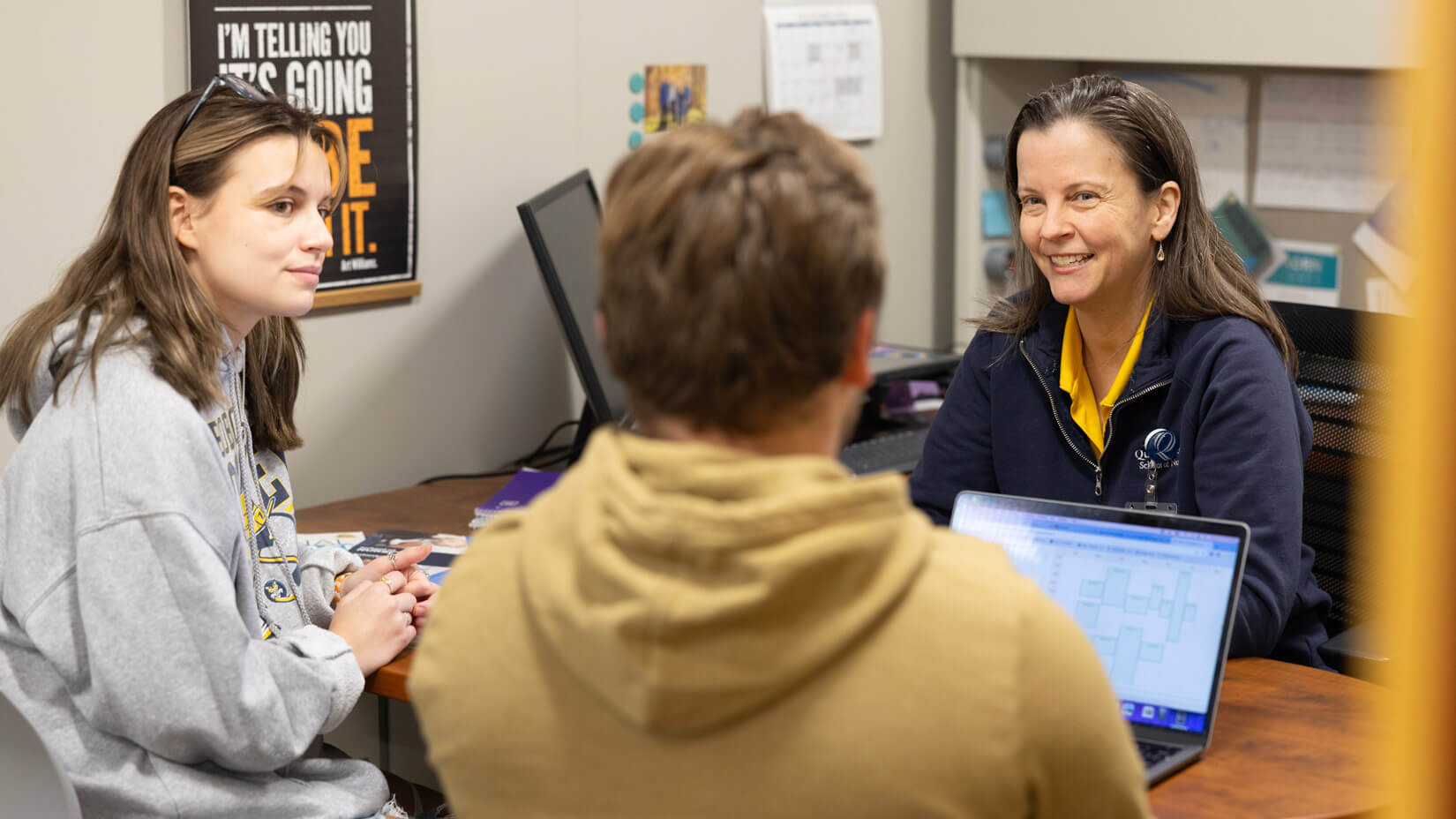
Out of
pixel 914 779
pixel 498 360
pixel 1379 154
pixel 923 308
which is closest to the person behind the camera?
pixel 1379 154

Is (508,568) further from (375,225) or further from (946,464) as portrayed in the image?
(375,225)

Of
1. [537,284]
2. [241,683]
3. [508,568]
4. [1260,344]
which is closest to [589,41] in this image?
[537,284]

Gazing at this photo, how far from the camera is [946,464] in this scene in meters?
1.73

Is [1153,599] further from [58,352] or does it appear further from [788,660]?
[58,352]

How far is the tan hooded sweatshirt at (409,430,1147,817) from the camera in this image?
2.11 feet

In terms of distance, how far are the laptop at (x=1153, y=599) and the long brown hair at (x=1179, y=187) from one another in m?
0.41

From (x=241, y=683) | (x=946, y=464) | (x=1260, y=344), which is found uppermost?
(x=1260, y=344)

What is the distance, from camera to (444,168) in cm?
225

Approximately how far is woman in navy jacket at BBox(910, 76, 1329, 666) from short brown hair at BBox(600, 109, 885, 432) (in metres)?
0.89

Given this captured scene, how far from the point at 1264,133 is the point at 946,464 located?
4.96 ft

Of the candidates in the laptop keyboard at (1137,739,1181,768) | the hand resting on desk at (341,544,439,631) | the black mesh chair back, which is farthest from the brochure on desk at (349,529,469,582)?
the black mesh chair back

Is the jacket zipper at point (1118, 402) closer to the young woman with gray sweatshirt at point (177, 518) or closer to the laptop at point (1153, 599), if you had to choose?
the laptop at point (1153, 599)

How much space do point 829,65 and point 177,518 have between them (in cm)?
193

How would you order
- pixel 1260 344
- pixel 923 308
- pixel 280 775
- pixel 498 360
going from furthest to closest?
1. pixel 923 308
2. pixel 498 360
3. pixel 1260 344
4. pixel 280 775
